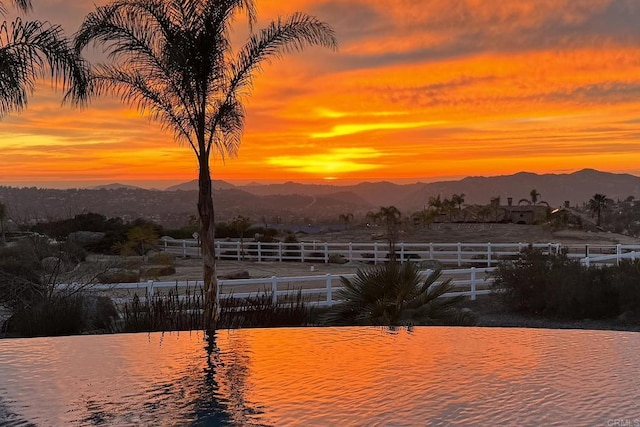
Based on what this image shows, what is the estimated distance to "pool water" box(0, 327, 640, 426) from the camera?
5.64 m

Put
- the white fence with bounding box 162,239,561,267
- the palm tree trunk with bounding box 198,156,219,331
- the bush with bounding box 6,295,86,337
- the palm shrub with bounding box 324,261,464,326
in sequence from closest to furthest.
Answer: the bush with bounding box 6,295,86,337
the palm tree trunk with bounding box 198,156,219,331
the palm shrub with bounding box 324,261,464,326
the white fence with bounding box 162,239,561,267

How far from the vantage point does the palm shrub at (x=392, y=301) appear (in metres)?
12.3

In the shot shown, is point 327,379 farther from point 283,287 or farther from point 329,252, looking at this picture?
point 329,252

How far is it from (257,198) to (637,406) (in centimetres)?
15787

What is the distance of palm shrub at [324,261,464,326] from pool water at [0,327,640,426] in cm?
246

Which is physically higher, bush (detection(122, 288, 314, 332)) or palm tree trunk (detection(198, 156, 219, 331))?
palm tree trunk (detection(198, 156, 219, 331))

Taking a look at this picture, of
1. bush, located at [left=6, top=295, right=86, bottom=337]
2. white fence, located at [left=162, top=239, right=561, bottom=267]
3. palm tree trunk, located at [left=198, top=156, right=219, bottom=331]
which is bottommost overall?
bush, located at [left=6, top=295, right=86, bottom=337]

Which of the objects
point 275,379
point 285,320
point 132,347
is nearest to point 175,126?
point 285,320

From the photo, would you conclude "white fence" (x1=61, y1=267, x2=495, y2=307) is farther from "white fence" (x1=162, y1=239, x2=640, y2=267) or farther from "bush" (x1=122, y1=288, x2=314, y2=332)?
"white fence" (x1=162, y1=239, x2=640, y2=267)

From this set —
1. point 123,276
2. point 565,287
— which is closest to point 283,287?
point 123,276

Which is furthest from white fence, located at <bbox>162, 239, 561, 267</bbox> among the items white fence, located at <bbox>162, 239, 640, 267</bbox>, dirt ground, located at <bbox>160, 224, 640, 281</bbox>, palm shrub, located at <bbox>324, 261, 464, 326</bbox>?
palm shrub, located at <bbox>324, 261, 464, 326</bbox>

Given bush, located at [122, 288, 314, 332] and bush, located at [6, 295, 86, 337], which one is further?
bush, located at [6, 295, 86, 337]

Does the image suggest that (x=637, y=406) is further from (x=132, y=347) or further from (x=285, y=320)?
(x=285, y=320)

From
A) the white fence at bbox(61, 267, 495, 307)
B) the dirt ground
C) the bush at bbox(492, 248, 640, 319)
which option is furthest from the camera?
the dirt ground
